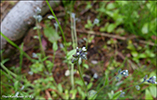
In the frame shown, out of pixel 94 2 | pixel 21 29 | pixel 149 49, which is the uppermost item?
pixel 94 2

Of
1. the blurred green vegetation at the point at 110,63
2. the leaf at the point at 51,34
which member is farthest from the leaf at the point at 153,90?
the leaf at the point at 51,34

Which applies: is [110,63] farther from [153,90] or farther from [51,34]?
[51,34]

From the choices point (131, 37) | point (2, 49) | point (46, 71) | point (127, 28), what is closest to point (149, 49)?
point (131, 37)

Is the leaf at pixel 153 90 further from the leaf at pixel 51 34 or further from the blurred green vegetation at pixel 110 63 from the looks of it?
the leaf at pixel 51 34

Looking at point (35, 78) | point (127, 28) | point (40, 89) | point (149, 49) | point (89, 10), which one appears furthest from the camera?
point (89, 10)

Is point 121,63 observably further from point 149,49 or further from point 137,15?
point 137,15

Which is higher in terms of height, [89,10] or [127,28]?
[89,10]

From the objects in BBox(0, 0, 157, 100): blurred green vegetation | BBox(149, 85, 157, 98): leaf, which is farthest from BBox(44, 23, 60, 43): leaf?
BBox(149, 85, 157, 98): leaf

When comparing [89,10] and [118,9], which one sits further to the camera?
[89,10]

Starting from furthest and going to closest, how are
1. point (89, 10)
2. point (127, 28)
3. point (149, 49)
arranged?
point (89, 10) < point (127, 28) < point (149, 49)
